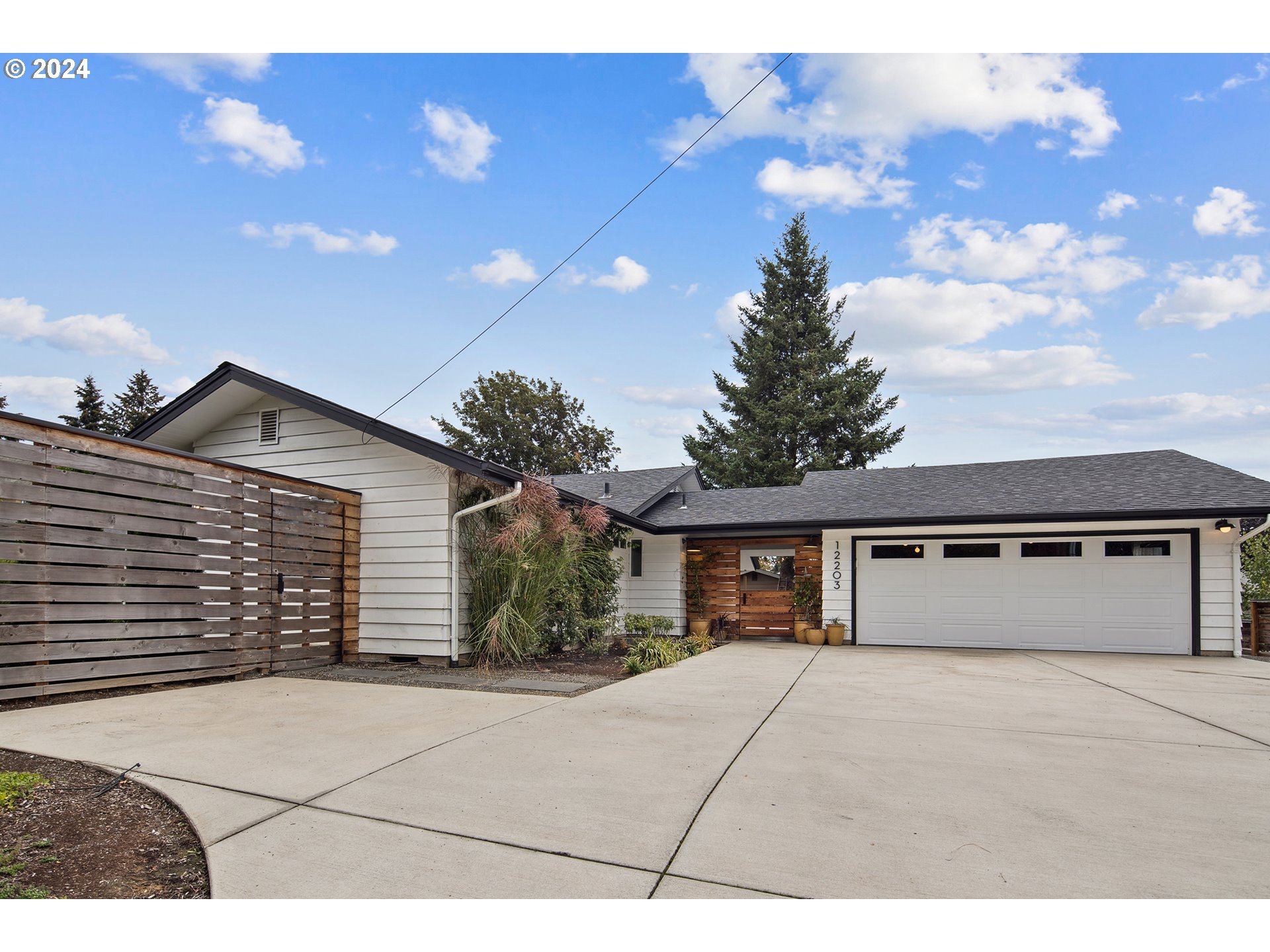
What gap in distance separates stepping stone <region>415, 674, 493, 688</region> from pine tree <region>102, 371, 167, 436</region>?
2520 centimetres

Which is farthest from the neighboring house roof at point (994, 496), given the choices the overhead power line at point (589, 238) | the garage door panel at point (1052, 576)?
the overhead power line at point (589, 238)

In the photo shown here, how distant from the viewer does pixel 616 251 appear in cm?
1037

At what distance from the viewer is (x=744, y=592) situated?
43.5 feet

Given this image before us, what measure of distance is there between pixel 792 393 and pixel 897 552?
49.6 ft

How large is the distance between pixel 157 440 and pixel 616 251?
7.43m

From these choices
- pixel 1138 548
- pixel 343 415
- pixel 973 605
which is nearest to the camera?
pixel 343 415

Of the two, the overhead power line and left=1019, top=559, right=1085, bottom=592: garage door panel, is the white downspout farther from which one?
the overhead power line

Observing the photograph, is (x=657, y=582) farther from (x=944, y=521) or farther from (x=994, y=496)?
(x=994, y=496)

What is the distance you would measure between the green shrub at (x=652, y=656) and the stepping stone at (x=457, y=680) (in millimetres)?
1762

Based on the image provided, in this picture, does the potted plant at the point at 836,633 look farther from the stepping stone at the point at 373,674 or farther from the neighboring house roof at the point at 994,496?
the stepping stone at the point at 373,674

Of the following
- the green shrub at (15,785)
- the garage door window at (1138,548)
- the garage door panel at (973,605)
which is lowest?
the garage door panel at (973,605)

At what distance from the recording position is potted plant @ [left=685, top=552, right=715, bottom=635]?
43.5 feet

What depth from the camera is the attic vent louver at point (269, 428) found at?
9047 millimetres

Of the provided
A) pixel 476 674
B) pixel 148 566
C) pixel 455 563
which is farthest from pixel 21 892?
pixel 455 563
